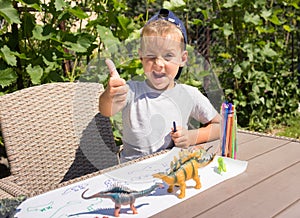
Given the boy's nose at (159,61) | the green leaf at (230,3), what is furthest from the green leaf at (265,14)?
the boy's nose at (159,61)

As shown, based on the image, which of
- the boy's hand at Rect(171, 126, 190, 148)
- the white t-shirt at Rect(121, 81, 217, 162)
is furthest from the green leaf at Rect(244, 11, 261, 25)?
the boy's hand at Rect(171, 126, 190, 148)

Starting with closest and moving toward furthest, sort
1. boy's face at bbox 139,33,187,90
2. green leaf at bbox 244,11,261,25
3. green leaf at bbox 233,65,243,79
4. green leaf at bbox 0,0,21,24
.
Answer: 1. boy's face at bbox 139,33,187,90
2. green leaf at bbox 0,0,21,24
3. green leaf at bbox 244,11,261,25
4. green leaf at bbox 233,65,243,79

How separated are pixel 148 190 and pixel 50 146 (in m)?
0.72

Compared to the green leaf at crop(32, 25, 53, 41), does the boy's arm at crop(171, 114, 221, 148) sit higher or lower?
lower

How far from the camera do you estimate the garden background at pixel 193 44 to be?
7.36 feet

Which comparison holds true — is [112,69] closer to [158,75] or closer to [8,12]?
[158,75]

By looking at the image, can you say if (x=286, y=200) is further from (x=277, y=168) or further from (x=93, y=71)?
(x=93, y=71)

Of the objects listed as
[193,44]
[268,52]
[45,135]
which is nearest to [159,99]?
[45,135]

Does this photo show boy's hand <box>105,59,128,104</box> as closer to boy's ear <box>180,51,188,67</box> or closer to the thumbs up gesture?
the thumbs up gesture

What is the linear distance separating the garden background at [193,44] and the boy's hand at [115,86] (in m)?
0.07

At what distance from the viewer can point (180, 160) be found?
48.4 inches

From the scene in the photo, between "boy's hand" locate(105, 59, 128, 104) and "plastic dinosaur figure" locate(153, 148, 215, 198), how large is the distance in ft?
0.81

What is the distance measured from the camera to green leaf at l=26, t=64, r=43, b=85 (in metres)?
2.24

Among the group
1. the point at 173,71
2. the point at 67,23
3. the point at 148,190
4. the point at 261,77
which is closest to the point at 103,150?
the point at 148,190
